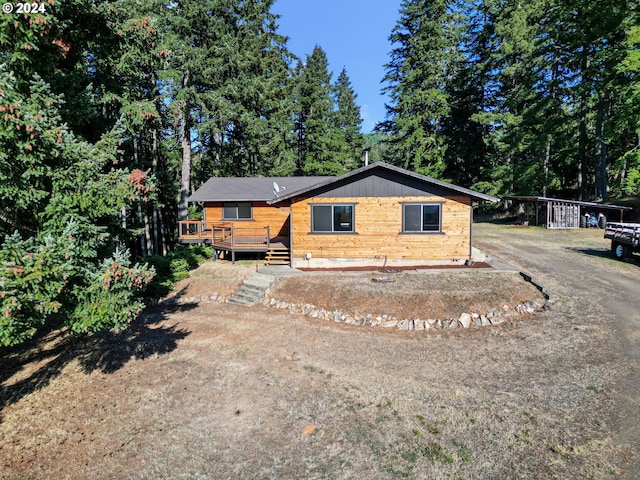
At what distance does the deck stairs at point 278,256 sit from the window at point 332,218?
259 centimetres

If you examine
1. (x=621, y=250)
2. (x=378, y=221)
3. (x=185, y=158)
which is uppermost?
(x=185, y=158)

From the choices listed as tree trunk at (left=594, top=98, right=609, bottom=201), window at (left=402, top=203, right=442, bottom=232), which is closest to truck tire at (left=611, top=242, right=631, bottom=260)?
window at (left=402, top=203, right=442, bottom=232)

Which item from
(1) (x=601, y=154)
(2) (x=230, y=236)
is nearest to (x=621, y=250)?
(1) (x=601, y=154)

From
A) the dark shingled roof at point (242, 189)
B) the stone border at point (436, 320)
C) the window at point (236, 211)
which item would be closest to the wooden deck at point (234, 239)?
the window at point (236, 211)

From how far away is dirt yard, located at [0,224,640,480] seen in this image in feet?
17.7

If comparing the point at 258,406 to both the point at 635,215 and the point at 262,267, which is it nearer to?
the point at 262,267

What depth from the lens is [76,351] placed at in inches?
396

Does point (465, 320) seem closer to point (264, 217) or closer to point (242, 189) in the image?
point (264, 217)

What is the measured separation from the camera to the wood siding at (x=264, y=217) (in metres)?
20.9

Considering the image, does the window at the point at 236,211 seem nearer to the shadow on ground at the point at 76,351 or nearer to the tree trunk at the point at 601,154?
the shadow on ground at the point at 76,351

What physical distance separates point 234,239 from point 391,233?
8.53 metres

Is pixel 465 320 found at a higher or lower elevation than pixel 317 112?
lower

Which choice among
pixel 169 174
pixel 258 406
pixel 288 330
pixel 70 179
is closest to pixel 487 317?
pixel 288 330

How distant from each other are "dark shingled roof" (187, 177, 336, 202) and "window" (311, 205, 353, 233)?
519cm
